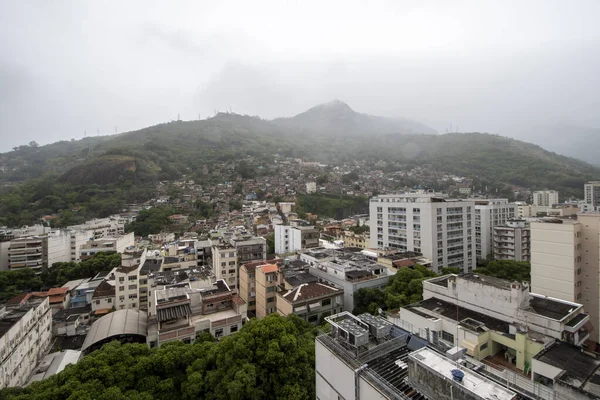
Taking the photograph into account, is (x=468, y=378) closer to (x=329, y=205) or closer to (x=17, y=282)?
(x=17, y=282)

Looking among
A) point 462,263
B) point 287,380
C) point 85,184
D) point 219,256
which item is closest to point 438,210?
point 462,263

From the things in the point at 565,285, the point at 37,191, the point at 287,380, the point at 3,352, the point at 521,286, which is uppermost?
the point at 37,191

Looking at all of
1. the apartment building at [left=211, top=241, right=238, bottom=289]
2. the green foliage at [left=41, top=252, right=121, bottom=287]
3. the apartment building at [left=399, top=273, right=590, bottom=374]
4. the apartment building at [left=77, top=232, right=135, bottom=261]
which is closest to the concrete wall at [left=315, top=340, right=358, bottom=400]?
the apartment building at [left=399, top=273, right=590, bottom=374]

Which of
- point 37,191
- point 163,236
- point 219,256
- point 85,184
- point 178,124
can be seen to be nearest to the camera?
point 219,256

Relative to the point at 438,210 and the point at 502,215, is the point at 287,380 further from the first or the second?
the point at 502,215

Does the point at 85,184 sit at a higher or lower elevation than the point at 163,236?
higher

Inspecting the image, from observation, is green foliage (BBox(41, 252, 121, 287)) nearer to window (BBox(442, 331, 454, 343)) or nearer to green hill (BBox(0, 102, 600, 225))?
green hill (BBox(0, 102, 600, 225))

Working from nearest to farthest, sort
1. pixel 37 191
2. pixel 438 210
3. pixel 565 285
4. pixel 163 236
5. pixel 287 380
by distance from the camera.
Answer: pixel 287 380 < pixel 565 285 < pixel 438 210 < pixel 163 236 < pixel 37 191

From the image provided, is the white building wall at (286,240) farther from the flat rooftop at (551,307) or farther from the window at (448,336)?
the flat rooftop at (551,307)
